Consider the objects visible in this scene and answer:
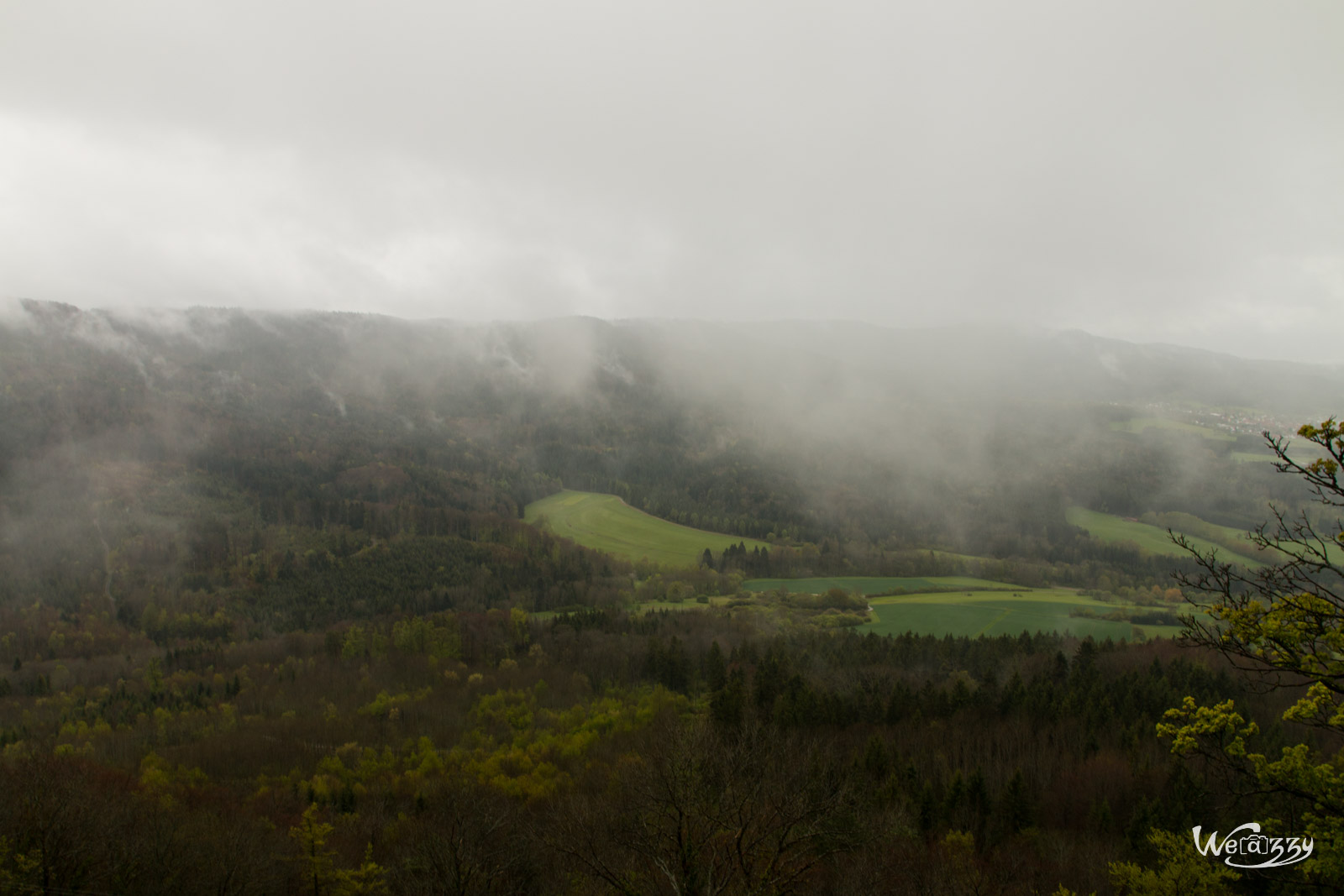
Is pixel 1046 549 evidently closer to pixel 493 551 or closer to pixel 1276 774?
pixel 493 551

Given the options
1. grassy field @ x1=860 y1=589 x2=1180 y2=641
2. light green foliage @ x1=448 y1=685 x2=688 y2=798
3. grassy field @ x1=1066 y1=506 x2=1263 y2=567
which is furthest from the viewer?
grassy field @ x1=1066 y1=506 x2=1263 y2=567

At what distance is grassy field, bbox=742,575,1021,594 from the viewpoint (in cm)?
14275

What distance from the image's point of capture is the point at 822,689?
76.8m

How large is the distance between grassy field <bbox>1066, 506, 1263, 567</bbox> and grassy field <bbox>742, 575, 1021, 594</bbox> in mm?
42249

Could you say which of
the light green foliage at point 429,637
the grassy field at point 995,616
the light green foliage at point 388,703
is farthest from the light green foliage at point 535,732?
the grassy field at point 995,616

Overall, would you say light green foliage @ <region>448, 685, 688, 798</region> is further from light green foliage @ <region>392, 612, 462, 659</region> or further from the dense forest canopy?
light green foliage @ <region>392, 612, 462, 659</region>

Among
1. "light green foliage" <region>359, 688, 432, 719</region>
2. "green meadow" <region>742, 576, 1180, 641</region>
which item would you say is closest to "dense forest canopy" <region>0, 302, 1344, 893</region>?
"light green foliage" <region>359, 688, 432, 719</region>

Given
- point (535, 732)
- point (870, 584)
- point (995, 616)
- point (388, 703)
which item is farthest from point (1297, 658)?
point (870, 584)

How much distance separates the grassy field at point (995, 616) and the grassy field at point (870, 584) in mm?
7504

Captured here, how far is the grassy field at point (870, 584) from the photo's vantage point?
143 m

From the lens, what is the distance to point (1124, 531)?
558 feet

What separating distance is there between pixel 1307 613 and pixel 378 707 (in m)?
105

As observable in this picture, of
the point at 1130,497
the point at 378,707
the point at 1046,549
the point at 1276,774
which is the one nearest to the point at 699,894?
the point at 1276,774

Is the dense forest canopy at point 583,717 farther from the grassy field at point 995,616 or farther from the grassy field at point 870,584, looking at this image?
the grassy field at point 995,616
